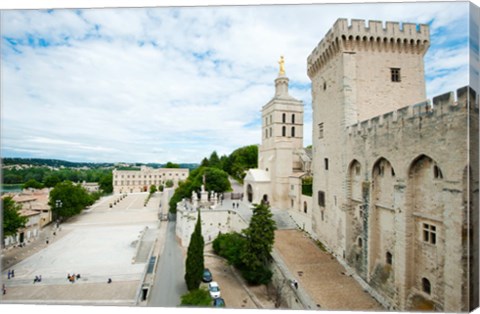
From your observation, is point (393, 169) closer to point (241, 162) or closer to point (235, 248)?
→ point (235, 248)

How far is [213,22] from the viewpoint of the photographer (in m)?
9.04

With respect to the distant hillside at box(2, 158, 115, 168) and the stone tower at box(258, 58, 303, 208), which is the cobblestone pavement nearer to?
the stone tower at box(258, 58, 303, 208)

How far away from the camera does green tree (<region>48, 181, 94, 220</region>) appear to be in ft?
78.9

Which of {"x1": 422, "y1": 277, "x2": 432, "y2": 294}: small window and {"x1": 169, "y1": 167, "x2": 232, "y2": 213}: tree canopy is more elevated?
{"x1": 169, "y1": 167, "x2": 232, "y2": 213}: tree canopy

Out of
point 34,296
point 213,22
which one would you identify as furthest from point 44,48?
point 34,296

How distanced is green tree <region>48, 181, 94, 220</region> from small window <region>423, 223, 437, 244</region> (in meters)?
25.2

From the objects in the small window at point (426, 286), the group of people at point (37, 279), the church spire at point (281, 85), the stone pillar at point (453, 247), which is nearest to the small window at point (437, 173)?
the stone pillar at point (453, 247)

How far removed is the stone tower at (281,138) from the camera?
22.3m

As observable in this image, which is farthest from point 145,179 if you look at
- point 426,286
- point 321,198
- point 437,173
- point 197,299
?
point 437,173

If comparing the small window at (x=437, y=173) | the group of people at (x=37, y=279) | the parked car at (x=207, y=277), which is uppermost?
the small window at (x=437, y=173)

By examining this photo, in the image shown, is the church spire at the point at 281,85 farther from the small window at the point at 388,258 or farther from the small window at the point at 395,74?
the small window at the point at 388,258

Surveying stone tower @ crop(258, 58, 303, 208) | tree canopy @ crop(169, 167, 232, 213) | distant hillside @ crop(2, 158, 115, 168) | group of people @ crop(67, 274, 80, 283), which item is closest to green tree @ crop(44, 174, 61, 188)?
distant hillside @ crop(2, 158, 115, 168)

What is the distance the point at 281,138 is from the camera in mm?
23750

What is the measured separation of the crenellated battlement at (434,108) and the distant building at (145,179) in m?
41.0
